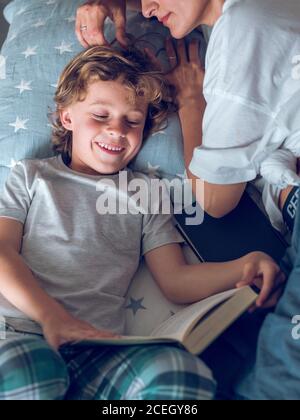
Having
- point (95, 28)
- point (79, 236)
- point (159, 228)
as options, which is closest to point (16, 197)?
point (79, 236)

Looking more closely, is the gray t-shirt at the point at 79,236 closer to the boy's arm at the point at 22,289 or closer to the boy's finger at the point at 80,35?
the boy's arm at the point at 22,289

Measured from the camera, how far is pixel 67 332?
80 cm

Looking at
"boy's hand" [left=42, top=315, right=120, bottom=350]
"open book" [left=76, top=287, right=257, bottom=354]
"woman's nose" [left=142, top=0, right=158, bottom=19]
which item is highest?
"woman's nose" [left=142, top=0, right=158, bottom=19]

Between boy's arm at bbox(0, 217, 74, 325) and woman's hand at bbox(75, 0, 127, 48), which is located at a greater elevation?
woman's hand at bbox(75, 0, 127, 48)

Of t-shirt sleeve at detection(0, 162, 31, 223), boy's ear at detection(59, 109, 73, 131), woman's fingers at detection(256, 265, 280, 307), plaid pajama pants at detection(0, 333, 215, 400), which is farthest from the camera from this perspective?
boy's ear at detection(59, 109, 73, 131)

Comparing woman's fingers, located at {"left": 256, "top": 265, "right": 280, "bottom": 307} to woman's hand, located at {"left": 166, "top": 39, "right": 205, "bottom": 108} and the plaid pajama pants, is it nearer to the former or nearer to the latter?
the plaid pajama pants

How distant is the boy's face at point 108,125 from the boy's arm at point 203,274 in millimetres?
186

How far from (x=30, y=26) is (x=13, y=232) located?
0.49m

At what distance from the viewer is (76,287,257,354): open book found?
0.73 meters

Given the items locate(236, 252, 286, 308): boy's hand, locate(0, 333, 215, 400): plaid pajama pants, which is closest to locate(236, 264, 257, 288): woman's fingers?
locate(236, 252, 286, 308): boy's hand

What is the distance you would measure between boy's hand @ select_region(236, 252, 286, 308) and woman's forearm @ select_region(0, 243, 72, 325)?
0.28m

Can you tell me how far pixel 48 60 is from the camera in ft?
3.74

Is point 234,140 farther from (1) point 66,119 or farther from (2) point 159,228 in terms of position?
(1) point 66,119

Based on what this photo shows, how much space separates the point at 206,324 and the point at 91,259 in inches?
10.5
